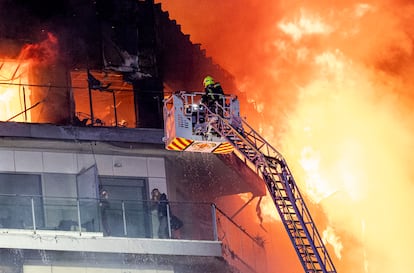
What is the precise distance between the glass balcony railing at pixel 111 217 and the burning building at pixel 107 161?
0.13 feet

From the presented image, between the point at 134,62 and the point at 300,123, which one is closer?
the point at 134,62

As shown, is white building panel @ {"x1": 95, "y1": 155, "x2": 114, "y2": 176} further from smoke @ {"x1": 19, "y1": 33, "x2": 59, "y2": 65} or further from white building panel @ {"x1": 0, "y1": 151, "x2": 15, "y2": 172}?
smoke @ {"x1": 19, "y1": 33, "x2": 59, "y2": 65}

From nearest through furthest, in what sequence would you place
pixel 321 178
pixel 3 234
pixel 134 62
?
pixel 3 234
pixel 134 62
pixel 321 178

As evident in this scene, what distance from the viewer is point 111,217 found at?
40250mm

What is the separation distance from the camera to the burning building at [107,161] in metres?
39.9

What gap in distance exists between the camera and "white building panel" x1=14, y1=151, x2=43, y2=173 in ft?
136

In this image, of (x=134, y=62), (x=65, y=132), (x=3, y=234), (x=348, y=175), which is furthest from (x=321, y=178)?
(x=3, y=234)

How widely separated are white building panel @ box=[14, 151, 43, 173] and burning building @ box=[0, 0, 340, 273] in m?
0.04

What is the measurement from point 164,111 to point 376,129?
15106 mm

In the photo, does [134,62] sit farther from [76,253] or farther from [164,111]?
[76,253]

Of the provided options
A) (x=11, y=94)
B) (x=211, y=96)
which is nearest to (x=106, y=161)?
(x=11, y=94)

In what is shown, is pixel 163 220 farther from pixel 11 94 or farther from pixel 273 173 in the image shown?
pixel 11 94

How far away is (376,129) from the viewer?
54.2m

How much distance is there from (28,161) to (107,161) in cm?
266
